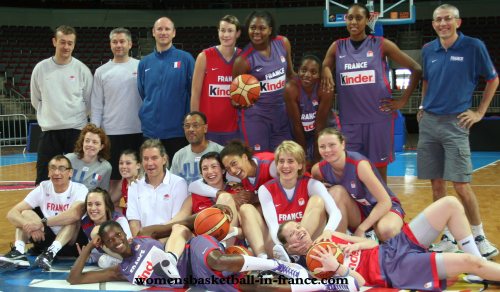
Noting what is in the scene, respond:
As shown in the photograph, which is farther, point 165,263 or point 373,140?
point 373,140

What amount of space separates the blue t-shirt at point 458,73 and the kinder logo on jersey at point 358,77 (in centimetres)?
57

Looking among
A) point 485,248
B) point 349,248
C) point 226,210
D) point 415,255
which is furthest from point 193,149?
point 485,248

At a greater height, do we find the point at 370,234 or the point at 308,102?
the point at 308,102

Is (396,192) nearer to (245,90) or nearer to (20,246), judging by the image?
(245,90)

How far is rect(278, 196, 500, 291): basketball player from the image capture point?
11.5 feet

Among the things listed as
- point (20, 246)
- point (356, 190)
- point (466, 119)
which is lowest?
point (20, 246)

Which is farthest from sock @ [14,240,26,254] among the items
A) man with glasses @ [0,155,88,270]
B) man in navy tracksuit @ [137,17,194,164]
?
man in navy tracksuit @ [137,17,194,164]

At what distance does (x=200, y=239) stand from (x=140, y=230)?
0.87 metres

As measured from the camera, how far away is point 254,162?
4715 millimetres

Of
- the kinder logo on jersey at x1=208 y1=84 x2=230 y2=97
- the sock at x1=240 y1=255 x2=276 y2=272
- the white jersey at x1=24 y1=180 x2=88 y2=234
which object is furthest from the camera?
the kinder logo on jersey at x1=208 y1=84 x2=230 y2=97

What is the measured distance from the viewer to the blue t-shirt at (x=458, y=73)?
185 inches

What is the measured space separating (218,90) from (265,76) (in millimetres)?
517

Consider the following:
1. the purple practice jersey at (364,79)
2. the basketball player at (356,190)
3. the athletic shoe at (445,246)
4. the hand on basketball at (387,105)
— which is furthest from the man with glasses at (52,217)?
the athletic shoe at (445,246)

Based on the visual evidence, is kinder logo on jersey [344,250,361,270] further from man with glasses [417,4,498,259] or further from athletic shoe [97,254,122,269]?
athletic shoe [97,254,122,269]
